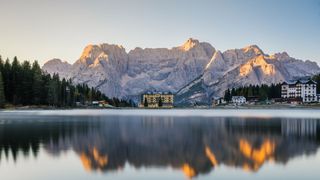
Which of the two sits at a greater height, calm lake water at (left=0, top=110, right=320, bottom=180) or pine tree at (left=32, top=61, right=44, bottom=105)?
pine tree at (left=32, top=61, right=44, bottom=105)

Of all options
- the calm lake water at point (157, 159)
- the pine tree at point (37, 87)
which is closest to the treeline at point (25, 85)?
the pine tree at point (37, 87)

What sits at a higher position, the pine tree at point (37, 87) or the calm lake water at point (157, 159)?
the pine tree at point (37, 87)

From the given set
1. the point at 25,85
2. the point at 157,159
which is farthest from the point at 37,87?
the point at 157,159

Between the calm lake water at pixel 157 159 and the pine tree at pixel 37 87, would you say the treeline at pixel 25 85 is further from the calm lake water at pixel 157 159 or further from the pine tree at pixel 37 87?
the calm lake water at pixel 157 159

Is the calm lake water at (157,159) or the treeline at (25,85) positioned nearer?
the calm lake water at (157,159)

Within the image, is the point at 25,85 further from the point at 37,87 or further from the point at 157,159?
the point at 157,159

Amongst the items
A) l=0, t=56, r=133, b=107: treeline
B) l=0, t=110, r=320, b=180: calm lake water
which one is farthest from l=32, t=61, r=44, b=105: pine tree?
l=0, t=110, r=320, b=180: calm lake water

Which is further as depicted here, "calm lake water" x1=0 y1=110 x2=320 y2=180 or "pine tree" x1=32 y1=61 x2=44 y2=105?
"pine tree" x1=32 y1=61 x2=44 y2=105

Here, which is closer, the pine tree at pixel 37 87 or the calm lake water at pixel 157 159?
the calm lake water at pixel 157 159

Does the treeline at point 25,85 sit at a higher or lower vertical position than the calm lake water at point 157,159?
higher

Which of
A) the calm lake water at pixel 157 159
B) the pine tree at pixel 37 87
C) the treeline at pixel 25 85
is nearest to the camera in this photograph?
the calm lake water at pixel 157 159

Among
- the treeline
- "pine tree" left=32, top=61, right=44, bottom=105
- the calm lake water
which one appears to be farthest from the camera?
"pine tree" left=32, top=61, right=44, bottom=105

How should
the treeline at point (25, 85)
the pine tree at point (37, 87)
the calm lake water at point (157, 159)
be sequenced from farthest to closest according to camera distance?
the pine tree at point (37, 87), the treeline at point (25, 85), the calm lake water at point (157, 159)

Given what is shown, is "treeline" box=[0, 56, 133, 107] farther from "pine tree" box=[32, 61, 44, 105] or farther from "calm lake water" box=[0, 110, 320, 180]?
"calm lake water" box=[0, 110, 320, 180]
